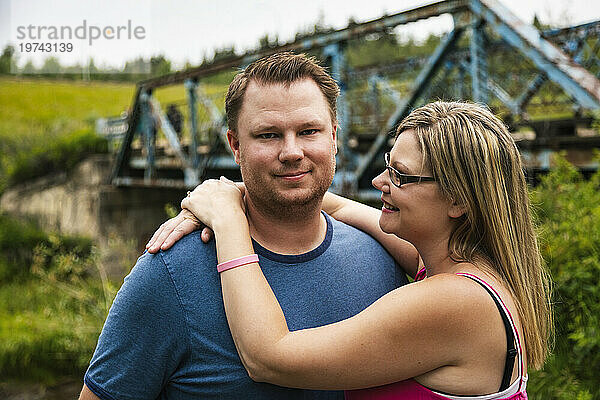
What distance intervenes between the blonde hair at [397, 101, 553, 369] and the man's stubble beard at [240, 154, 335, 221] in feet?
1.47

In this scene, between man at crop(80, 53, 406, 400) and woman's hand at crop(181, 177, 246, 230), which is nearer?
man at crop(80, 53, 406, 400)

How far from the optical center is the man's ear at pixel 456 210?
2148 millimetres

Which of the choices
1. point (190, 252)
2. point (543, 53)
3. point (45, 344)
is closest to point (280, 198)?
point (190, 252)

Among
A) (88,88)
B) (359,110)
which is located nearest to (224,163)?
(359,110)

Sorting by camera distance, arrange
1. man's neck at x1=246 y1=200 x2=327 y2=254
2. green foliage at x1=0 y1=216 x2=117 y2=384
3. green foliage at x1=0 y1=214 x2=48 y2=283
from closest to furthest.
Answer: man's neck at x1=246 y1=200 x2=327 y2=254
green foliage at x1=0 y1=216 x2=117 y2=384
green foliage at x1=0 y1=214 x2=48 y2=283

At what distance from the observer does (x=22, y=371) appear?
9.41 m

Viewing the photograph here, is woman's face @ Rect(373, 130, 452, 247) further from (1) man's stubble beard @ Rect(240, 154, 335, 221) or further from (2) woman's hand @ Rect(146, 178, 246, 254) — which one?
(2) woman's hand @ Rect(146, 178, 246, 254)

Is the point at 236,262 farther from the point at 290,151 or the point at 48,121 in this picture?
the point at 48,121

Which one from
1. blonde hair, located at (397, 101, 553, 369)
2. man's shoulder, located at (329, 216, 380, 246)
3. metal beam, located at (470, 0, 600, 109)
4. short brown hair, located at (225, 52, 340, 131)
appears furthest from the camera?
metal beam, located at (470, 0, 600, 109)

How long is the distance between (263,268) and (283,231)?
0.19 m

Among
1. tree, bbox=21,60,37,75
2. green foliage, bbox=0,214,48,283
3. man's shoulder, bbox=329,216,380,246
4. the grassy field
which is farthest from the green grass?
tree, bbox=21,60,37,75

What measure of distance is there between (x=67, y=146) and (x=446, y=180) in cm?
1570

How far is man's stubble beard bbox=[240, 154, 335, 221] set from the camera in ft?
7.66

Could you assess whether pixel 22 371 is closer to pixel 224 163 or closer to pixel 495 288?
pixel 224 163
